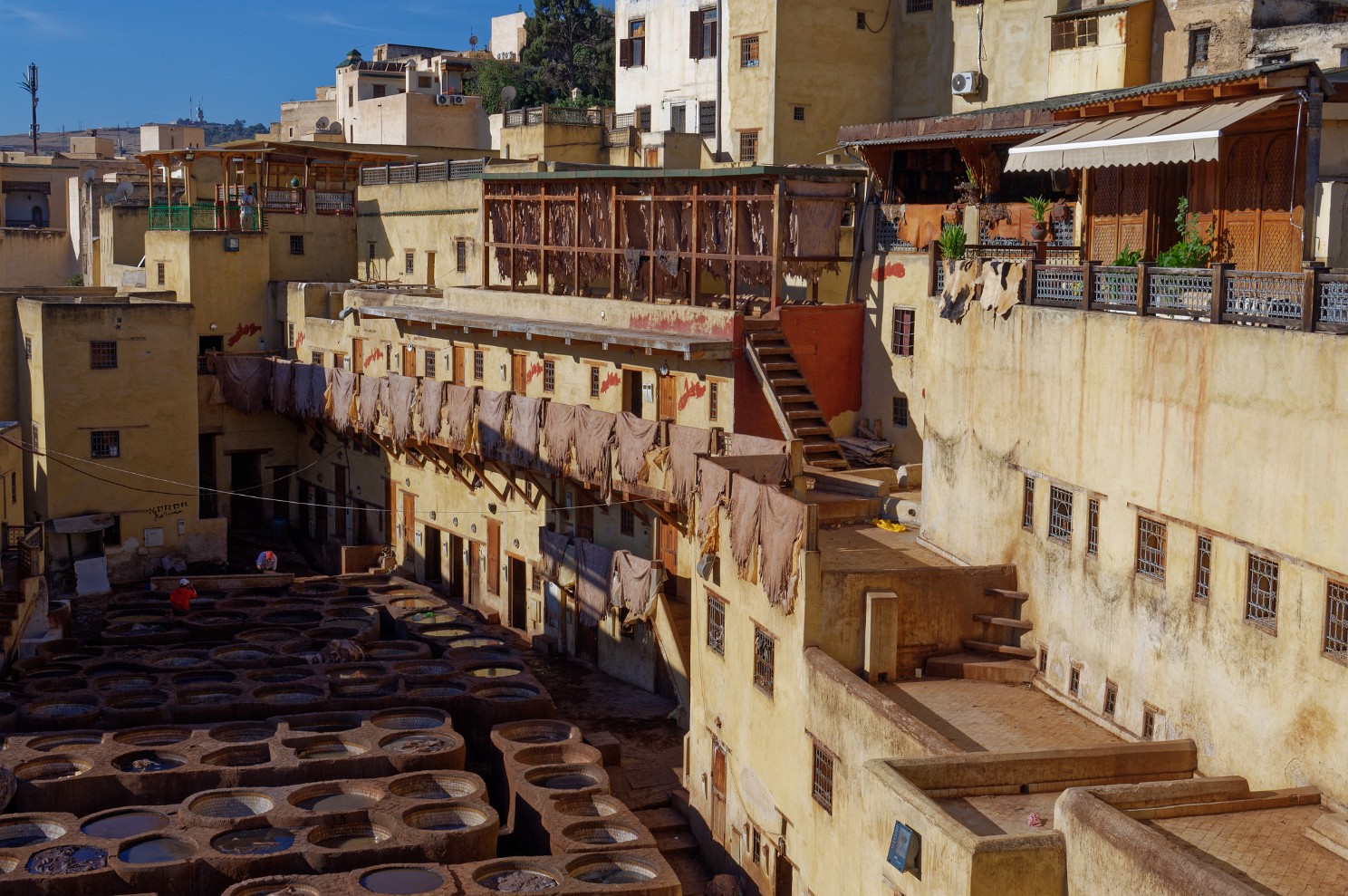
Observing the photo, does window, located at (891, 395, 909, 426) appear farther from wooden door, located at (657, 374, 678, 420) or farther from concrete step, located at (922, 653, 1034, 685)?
concrete step, located at (922, 653, 1034, 685)

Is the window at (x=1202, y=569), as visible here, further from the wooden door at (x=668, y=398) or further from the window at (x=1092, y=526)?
the wooden door at (x=668, y=398)

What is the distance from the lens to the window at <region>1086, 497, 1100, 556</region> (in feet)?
66.6

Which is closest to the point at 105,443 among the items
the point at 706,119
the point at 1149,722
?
the point at 706,119

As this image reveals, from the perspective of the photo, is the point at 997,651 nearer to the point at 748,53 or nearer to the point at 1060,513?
the point at 1060,513

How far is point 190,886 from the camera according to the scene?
21.5 meters

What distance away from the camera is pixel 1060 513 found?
69.7 ft

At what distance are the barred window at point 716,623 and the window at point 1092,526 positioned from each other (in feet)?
21.7

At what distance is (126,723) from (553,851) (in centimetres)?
953

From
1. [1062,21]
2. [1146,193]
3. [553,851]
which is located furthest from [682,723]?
[1062,21]

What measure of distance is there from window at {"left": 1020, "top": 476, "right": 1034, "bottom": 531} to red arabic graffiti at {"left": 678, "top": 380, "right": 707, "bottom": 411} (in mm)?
9998

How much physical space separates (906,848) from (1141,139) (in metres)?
10.1

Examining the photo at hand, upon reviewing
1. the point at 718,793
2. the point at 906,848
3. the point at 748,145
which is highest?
the point at 748,145

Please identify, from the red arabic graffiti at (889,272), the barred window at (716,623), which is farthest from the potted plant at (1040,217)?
the barred window at (716,623)

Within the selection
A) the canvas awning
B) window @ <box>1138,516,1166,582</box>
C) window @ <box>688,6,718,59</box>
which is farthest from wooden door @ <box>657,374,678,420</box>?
window @ <box>688,6,718,59</box>
